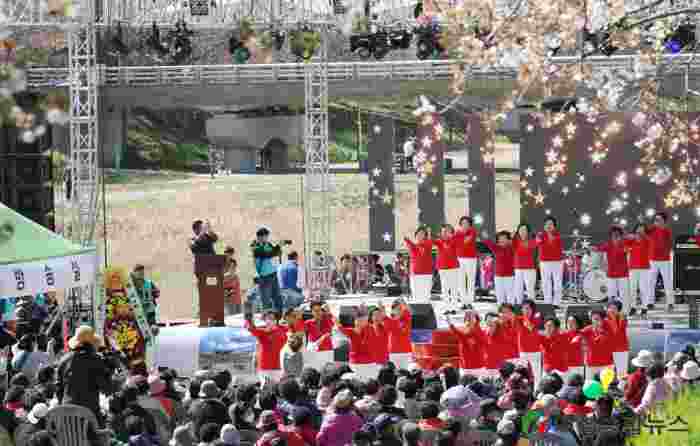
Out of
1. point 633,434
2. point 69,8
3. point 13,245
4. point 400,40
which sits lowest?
point 633,434

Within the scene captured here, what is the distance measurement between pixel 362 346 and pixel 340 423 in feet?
21.0

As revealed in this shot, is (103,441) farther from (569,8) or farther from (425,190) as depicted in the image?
(425,190)

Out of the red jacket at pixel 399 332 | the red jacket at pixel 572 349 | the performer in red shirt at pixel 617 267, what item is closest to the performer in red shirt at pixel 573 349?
the red jacket at pixel 572 349

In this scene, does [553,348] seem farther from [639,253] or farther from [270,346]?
[639,253]

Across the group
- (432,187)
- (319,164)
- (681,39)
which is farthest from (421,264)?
(432,187)

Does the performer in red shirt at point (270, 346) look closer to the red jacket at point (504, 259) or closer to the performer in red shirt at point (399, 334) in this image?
the performer in red shirt at point (399, 334)

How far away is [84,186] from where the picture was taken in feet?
71.9

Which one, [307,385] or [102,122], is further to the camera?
[102,122]

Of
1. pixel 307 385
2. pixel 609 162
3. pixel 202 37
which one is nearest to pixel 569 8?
pixel 307 385

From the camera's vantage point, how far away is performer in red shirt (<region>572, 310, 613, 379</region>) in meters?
16.6

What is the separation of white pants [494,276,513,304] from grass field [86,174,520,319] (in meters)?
17.4

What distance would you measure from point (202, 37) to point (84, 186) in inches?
710

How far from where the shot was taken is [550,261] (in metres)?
20.7

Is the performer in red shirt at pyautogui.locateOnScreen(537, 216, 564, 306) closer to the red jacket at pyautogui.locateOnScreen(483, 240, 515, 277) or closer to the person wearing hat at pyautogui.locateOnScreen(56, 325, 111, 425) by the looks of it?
the red jacket at pyautogui.locateOnScreen(483, 240, 515, 277)
